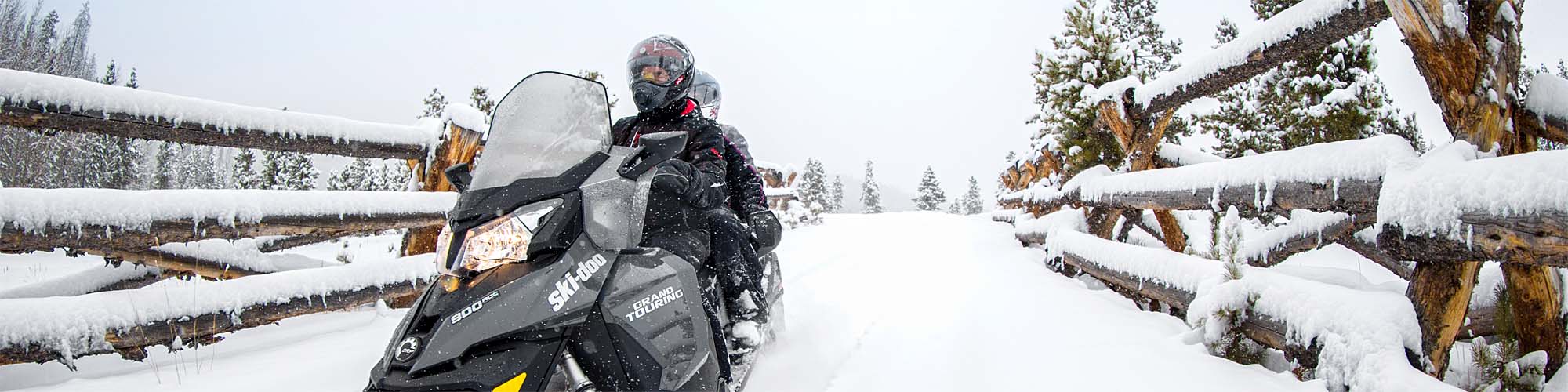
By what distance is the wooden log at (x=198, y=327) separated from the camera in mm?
2680

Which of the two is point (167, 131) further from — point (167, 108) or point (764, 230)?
point (764, 230)

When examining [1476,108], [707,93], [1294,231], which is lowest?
[1294,231]

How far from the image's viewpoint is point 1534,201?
185 centimetres

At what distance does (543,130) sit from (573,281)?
23.4 inches

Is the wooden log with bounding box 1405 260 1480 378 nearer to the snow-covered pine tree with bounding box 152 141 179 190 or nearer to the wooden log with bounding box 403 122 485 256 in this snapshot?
the wooden log with bounding box 403 122 485 256

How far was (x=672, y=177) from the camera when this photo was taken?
7.71 ft

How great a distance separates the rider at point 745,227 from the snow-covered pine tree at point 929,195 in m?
57.2

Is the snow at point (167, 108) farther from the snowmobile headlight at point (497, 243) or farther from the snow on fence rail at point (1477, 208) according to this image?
the snow on fence rail at point (1477, 208)

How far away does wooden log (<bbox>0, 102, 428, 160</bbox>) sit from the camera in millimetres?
3123

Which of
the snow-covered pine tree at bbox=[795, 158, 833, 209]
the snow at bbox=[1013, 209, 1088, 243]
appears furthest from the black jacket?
the snow-covered pine tree at bbox=[795, 158, 833, 209]

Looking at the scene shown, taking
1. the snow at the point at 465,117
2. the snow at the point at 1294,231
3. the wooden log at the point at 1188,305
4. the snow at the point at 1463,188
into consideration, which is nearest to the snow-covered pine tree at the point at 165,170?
the snow at the point at 465,117

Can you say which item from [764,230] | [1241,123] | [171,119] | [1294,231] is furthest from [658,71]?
[1241,123]

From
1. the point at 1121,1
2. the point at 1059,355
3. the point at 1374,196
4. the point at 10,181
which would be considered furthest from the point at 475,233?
the point at 10,181

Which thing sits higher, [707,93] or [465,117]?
[707,93]
